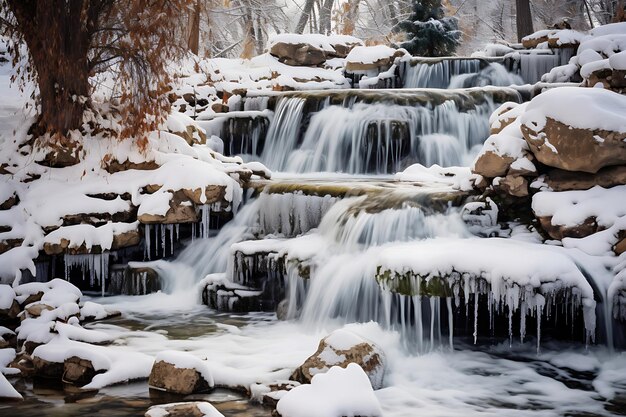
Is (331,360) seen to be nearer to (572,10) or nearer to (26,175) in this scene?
(26,175)

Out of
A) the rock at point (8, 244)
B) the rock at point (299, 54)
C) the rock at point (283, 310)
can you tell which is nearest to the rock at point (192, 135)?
the rock at point (8, 244)

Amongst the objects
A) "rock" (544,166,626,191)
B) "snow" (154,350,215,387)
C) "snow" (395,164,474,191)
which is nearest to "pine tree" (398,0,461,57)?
"snow" (395,164,474,191)

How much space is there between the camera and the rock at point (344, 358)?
5227 mm

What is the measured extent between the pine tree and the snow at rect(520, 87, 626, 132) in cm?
1091

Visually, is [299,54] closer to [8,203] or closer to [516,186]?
[8,203]

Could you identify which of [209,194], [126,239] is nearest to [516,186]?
[209,194]

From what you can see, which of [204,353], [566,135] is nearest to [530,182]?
[566,135]

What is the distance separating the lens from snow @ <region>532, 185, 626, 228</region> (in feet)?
21.5

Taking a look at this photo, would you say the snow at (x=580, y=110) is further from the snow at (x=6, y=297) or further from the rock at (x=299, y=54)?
the rock at (x=299, y=54)

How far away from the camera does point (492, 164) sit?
7.45 metres

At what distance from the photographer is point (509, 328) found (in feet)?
20.2

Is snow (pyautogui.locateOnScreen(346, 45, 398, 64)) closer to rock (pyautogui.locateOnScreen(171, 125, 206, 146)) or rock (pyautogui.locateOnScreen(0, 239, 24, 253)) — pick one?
rock (pyautogui.locateOnScreen(171, 125, 206, 146))

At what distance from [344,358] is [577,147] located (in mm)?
3332

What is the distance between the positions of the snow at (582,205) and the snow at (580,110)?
640mm
